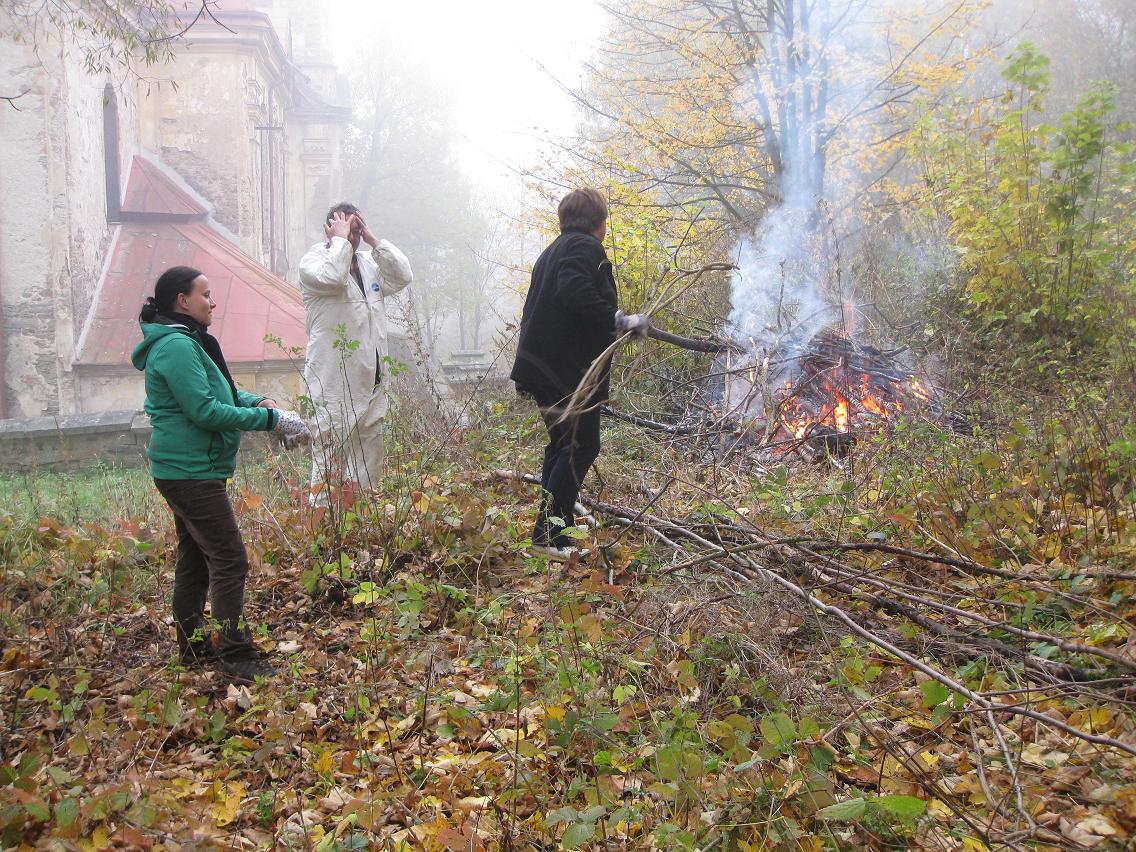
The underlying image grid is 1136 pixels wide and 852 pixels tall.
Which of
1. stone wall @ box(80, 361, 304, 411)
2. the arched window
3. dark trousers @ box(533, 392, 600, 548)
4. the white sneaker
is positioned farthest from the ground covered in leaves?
the arched window

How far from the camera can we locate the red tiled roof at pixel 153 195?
739 inches

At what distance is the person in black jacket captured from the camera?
4.73 meters

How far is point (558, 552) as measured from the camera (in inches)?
188

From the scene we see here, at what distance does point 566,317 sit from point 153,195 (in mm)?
17547

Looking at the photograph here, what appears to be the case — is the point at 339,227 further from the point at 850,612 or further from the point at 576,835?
the point at 576,835

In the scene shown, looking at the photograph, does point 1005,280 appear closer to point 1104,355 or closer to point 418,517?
point 1104,355

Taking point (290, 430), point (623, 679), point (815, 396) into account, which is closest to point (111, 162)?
point (815, 396)

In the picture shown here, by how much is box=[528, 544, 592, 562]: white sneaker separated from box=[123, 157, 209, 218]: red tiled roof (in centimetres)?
1715

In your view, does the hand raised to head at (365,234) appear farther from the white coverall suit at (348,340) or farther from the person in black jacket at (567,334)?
the person in black jacket at (567,334)

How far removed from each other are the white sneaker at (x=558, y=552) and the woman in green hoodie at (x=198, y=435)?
158cm

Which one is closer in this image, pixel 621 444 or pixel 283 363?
pixel 621 444

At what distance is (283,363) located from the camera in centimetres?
1619

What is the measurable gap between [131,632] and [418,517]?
5.31 ft

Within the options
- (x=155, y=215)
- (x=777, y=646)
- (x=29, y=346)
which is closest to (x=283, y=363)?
(x=29, y=346)
